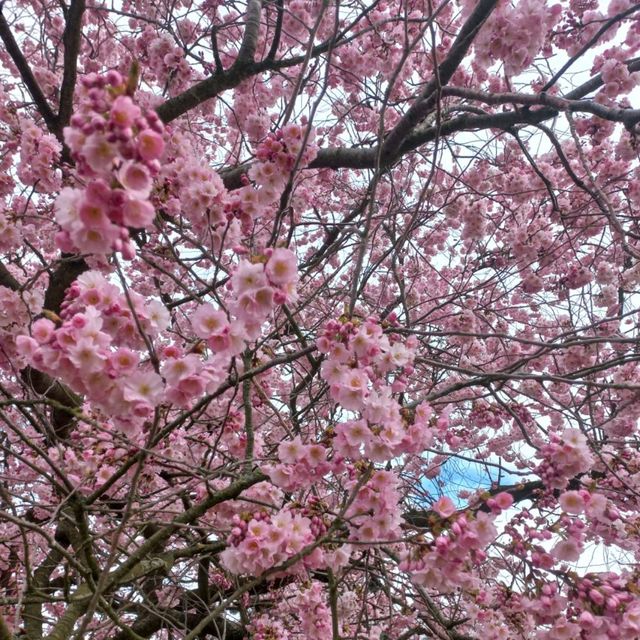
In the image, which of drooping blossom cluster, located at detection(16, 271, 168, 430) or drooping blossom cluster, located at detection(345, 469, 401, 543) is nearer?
drooping blossom cluster, located at detection(16, 271, 168, 430)

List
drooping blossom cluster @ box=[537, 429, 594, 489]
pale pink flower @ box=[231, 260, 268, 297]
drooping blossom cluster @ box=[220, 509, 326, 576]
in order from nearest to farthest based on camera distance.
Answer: pale pink flower @ box=[231, 260, 268, 297] < drooping blossom cluster @ box=[220, 509, 326, 576] < drooping blossom cluster @ box=[537, 429, 594, 489]

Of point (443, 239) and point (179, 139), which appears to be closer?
point (179, 139)

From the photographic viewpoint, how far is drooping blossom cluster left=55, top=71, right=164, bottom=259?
963mm

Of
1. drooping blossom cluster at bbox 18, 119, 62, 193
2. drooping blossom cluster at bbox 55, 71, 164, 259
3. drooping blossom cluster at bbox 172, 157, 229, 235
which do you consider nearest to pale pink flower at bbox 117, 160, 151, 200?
drooping blossom cluster at bbox 55, 71, 164, 259

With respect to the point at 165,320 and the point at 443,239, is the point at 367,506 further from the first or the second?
the point at 443,239

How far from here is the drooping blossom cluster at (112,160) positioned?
0.96 meters

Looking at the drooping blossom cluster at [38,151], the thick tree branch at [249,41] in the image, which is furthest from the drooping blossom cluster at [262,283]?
the thick tree branch at [249,41]

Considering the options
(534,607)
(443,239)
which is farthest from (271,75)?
(534,607)

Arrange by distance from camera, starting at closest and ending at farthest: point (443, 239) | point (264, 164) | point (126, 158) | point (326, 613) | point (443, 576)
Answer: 1. point (126, 158)
2. point (443, 576)
3. point (264, 164)
4. point (326, 613)
5. point (443, 239)

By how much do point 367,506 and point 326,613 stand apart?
93cm

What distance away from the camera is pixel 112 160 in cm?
99

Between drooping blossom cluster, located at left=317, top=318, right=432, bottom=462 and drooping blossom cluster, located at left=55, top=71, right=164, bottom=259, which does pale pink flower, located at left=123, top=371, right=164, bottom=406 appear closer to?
drooping blossom cluster, located at left=55, top=71, right=164, bottom=259

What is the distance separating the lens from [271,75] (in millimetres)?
4469

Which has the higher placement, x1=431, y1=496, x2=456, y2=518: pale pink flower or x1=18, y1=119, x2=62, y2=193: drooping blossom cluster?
x1=18, y1=119, x2=62, y2=193: drooping blossom cluster
